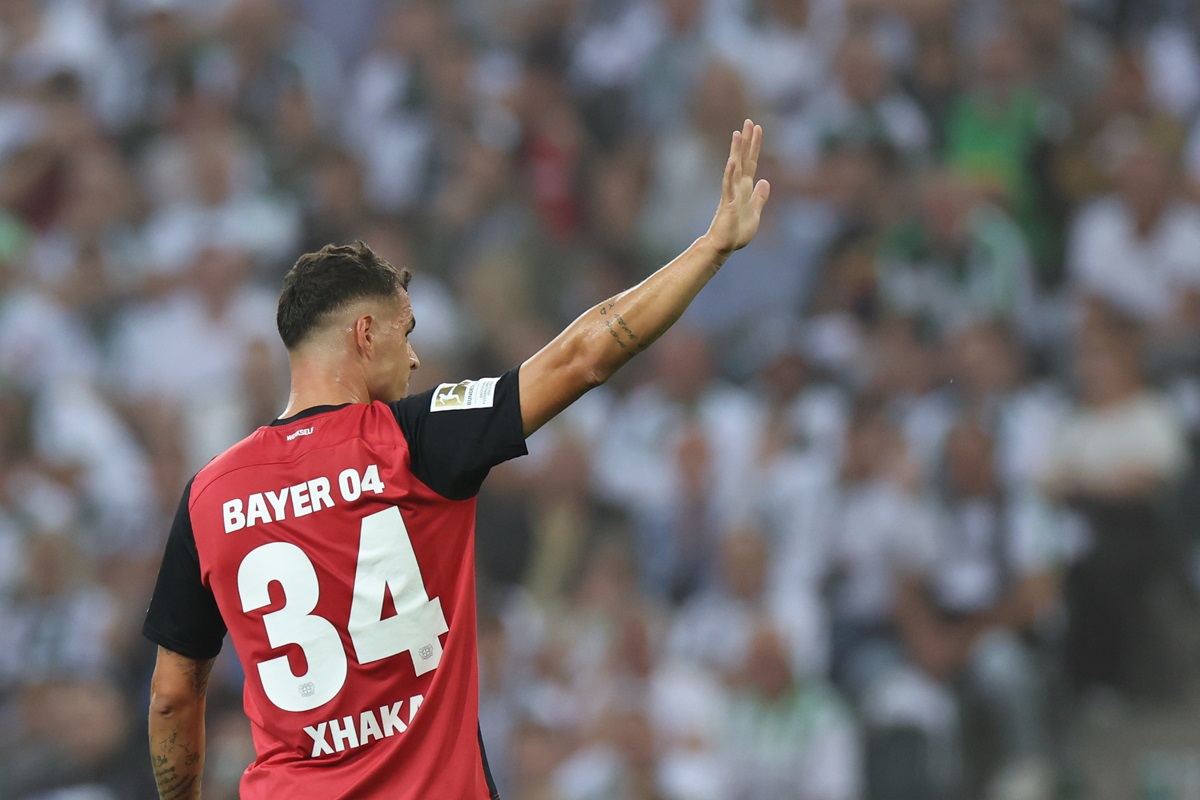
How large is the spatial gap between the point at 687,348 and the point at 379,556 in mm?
5868

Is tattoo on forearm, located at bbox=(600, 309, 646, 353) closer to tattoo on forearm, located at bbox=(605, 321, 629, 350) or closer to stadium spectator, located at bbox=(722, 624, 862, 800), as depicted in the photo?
tattoo on forearm, located at bbox=(605, 321, 629, 350)

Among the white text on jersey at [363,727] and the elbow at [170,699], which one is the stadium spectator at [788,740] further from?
the white text on jersey at [363,727]

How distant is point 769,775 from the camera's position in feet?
25.9

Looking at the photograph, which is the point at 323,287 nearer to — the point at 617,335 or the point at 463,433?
the point at 463,433

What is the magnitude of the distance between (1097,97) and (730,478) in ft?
10.8

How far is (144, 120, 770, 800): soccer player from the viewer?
3211 mm

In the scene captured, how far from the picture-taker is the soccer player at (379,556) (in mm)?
3211

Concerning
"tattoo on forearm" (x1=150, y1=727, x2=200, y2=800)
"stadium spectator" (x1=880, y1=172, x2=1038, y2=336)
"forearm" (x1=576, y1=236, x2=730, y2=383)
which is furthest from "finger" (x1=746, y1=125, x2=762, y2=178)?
"stadium spectator" (x1=880, y1=172, x2=1038, y2=336)

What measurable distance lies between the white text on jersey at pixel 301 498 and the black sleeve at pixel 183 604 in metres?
0.18

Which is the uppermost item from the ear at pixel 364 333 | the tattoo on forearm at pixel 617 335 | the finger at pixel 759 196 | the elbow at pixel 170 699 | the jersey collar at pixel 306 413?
the finger at pixel 759 196

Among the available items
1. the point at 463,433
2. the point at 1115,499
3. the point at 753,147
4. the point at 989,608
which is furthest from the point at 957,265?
the point at 463,433

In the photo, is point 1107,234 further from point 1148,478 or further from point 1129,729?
point 1129,729

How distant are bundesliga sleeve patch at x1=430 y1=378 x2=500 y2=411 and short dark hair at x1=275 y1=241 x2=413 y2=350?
340 millimetres

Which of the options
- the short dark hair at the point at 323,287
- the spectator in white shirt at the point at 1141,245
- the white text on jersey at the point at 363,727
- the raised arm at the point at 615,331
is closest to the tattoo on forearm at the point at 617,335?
the raised arm at the point at 615,331
